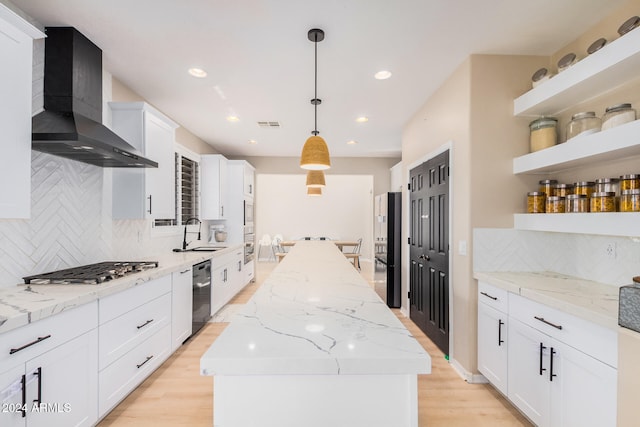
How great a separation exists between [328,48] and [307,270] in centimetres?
183

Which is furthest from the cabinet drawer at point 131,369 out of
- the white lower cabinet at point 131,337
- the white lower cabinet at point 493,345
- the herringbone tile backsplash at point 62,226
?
the white lower cabinet at point 493,345

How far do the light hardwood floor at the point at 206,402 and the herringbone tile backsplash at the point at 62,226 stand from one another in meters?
1.21

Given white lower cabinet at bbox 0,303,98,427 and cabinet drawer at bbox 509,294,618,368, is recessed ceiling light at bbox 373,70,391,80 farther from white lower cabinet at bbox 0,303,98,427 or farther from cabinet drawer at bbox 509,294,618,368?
white lower cabinet at bbox 0,303,98,427

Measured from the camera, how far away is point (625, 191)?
1767 millimetres

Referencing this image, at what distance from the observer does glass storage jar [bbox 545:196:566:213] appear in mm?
2248

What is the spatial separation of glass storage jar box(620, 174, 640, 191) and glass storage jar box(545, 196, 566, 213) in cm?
45

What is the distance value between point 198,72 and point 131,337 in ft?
7.86

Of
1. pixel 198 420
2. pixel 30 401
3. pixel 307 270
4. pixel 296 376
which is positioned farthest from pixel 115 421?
pixel 296 376

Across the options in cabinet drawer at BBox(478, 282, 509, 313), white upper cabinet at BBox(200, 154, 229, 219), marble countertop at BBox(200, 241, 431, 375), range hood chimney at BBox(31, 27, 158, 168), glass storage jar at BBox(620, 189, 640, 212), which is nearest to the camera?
marble countertop at BBox(200, 241, 431, 375)

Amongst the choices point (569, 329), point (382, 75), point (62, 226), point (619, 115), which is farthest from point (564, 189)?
point (62, 226)

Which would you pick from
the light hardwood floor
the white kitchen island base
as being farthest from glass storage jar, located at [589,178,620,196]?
the white kitchen island base

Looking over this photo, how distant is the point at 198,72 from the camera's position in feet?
9.53

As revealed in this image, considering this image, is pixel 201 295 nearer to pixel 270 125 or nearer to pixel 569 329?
pixel 270 125

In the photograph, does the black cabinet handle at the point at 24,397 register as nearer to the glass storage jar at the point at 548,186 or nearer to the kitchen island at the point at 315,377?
the kitchen island at the point at 315,377
